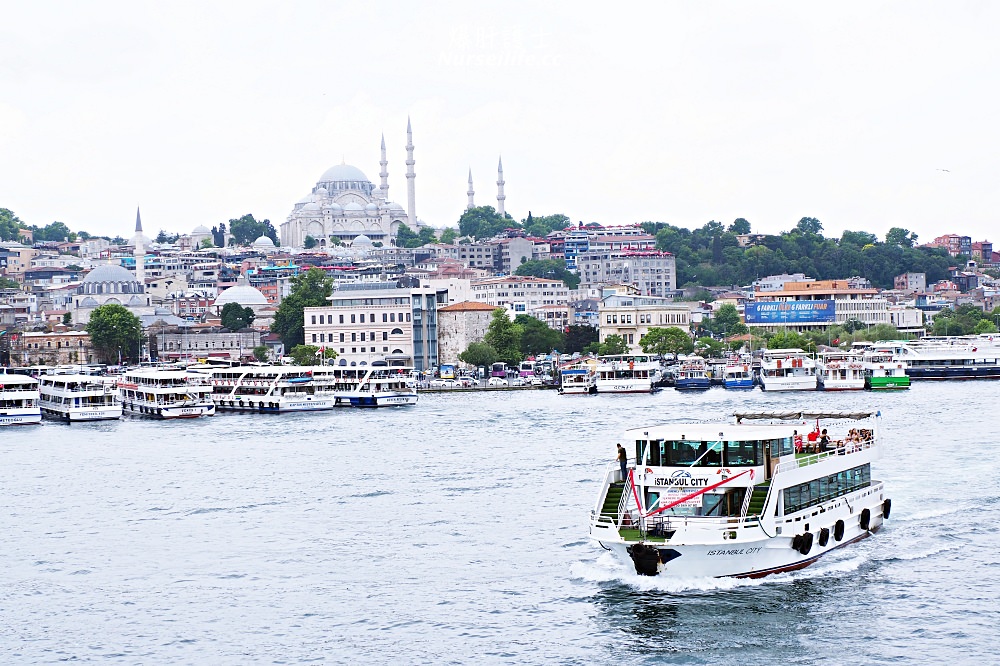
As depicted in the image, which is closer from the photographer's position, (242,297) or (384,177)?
(242,297)

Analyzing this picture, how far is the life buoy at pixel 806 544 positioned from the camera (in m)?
19.7

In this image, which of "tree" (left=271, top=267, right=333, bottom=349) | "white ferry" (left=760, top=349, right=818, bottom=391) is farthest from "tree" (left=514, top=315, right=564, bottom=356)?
"white ferry" (left=760, top=349, right=818, bottom=391)

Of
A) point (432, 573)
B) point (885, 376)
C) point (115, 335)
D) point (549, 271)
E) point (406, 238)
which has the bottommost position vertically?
point (432, 573)

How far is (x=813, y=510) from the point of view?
20281 millimetres

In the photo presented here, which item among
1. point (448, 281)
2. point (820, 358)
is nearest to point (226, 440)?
point (820, 358)

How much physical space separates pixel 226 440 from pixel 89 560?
18352 millimetres

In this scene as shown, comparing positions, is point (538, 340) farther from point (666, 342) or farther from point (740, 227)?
point (740, 227)

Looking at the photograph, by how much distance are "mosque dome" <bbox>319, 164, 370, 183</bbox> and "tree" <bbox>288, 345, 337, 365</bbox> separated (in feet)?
264

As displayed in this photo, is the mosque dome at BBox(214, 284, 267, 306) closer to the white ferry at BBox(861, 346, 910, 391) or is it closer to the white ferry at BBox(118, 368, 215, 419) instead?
the white ferry at BBox(118, 368, 215, 419)

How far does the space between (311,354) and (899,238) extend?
75.9 meters

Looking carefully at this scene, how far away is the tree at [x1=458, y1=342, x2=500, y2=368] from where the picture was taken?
71125 millimetres

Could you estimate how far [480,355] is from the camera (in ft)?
233

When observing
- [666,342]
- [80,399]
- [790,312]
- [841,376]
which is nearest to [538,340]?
[666,342]

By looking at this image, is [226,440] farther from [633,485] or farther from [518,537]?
[633,485]
